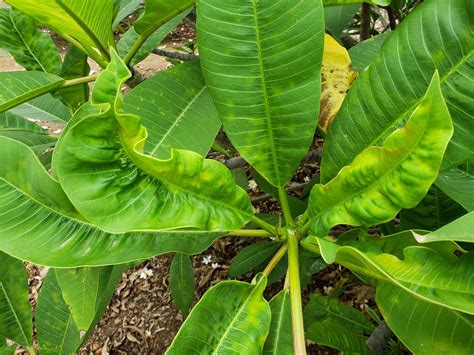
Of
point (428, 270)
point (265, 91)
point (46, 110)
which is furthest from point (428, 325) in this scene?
point (46, 110)

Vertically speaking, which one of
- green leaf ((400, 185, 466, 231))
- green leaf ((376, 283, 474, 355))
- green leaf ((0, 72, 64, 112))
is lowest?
green leaf ((376, 283, 474, 355))

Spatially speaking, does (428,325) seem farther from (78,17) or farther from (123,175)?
(78,17)

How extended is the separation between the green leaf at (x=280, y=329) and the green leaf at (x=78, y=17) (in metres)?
0.51

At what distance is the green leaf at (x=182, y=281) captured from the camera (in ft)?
6.06

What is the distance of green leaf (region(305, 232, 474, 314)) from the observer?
577 millimetres

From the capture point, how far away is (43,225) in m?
0.70

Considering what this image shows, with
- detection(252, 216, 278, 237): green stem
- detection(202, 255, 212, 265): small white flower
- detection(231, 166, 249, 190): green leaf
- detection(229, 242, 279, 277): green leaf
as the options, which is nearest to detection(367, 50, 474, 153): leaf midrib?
detection(252, 216, 278, 237): green stem

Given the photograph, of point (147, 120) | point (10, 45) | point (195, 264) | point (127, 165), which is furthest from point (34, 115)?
point (195, 264)

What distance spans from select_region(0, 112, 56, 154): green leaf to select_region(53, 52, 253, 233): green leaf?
666 mm

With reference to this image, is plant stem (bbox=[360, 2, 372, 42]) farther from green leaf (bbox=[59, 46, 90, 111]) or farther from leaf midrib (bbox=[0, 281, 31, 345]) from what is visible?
leaf midrib (bbox=[0, 281, 31, 345])

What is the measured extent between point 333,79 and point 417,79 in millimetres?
245

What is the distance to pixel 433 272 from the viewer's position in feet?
2.02

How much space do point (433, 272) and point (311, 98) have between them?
288 mm

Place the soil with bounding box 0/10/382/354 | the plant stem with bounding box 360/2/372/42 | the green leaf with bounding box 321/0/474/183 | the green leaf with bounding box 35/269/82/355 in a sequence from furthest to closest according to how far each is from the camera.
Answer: the soil with bounding box 0/10/382/354 < the plant stem with bounding box 360/2/372/42 < the green leaf with bounding box 35/269/82/355 < the green leaf with bounding box 321/0/474/183
